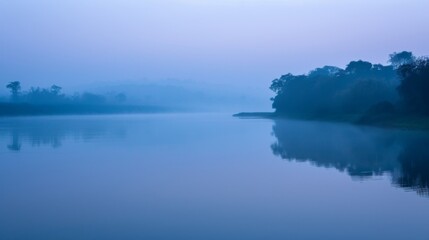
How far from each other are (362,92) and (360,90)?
0.32 m

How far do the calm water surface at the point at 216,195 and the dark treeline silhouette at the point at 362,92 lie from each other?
77.8 ft

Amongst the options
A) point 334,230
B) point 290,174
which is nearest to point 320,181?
point 290,174

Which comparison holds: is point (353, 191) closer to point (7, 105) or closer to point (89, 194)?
point (89, 194)

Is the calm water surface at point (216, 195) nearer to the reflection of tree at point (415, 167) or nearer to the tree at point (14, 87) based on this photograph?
the reflection of tree at point (415, 167)

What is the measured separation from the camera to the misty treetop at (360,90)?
4331cm

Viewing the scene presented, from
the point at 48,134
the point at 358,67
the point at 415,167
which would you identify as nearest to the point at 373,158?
the point at 415,167

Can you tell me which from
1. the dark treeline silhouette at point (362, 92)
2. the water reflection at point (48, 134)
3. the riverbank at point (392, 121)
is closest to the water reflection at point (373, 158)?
the riverbank at point (392, 121)

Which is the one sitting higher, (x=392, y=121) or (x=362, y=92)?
(x=362, y=92)

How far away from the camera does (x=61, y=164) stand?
18125 mm

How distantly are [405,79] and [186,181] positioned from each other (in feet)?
118

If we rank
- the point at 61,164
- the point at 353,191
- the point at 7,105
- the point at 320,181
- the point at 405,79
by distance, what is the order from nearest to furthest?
1. the point at 353,191
2. the point at 320,181
3. the point at 61,164
4. the point at 405,79
5. the point at 7,105

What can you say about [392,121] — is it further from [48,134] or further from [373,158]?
[48,134]

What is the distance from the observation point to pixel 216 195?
1191cm

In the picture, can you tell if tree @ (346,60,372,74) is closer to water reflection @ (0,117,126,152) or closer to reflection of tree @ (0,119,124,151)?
water reflection @ (0,117,126,152)
